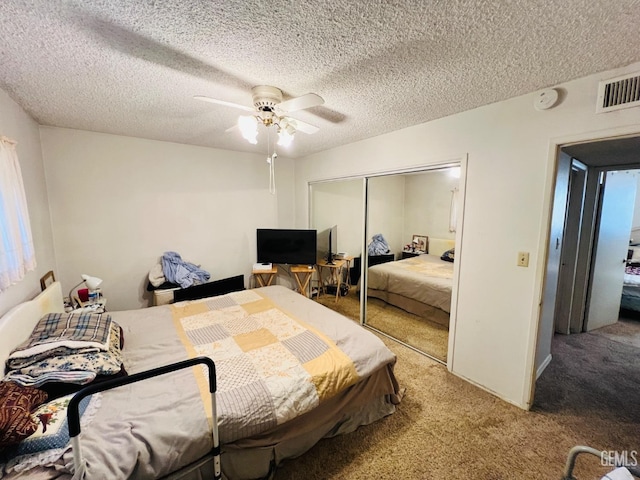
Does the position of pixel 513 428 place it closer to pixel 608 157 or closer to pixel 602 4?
pixel 602 4

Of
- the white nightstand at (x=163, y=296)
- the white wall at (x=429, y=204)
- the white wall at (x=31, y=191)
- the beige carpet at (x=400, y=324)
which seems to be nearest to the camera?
the white wall at (x=31, y=191)

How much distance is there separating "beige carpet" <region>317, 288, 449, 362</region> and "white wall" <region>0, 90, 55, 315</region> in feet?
10.5

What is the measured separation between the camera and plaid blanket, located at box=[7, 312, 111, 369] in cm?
130

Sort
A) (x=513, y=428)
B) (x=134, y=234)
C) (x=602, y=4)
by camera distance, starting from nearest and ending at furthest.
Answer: (x=602, y=4), (x=513, y=428), (x=134, y=234)

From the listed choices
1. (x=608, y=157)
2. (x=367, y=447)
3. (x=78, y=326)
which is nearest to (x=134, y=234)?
(x=78, y=326)

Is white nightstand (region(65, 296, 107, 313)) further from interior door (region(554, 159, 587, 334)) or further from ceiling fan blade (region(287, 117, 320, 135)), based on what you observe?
interior door (region(554, 159, 587, 334))

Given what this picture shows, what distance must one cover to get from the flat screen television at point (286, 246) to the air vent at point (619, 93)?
2.89m

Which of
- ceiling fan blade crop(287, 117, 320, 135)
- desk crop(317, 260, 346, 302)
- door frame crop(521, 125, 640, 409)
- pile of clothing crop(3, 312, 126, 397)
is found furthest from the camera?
desk crop(317, 260, 346, 302)

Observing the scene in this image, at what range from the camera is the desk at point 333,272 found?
401 cm

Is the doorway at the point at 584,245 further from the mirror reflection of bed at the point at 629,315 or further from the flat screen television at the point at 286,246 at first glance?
the flat screen television at the point at 286,246

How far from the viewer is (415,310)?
11.5ft

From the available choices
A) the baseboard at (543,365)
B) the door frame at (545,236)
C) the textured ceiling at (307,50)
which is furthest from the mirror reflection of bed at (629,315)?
the textured ceiling at (307,50)

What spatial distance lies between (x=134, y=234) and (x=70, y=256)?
61cm

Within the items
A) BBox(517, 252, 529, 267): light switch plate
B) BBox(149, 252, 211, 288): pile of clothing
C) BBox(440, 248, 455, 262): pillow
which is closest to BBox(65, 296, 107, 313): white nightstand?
BBox(149, 252, 211, 288): pile of clothing
